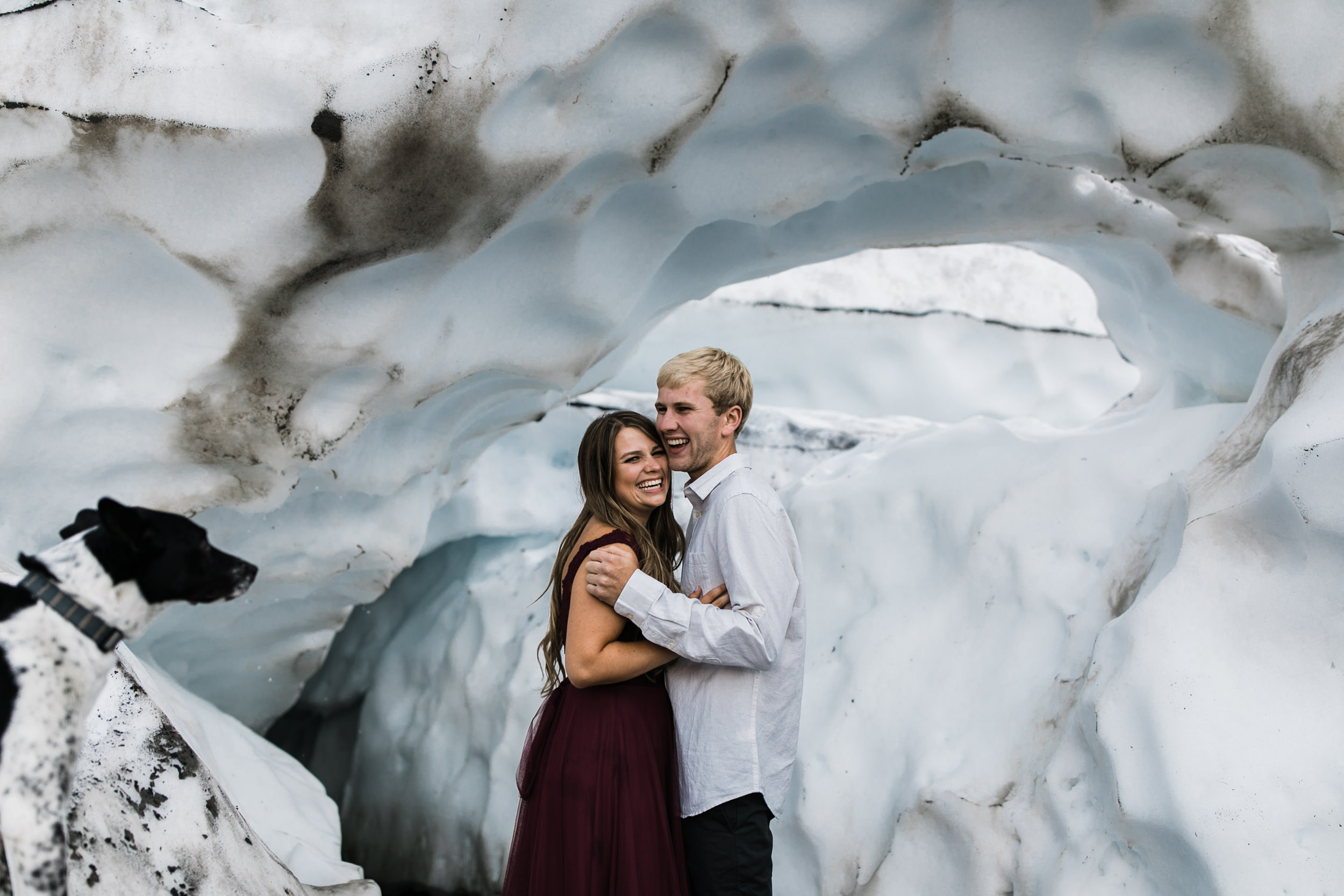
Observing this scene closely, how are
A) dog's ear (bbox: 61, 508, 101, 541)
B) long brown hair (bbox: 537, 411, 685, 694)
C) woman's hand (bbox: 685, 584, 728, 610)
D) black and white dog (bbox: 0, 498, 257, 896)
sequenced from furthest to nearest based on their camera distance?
long brown hair (bbox: 537, 411, 685, 694), woman's hand (bbox: 685, 584, 728, 610), dog's ear (bbox: 61, 508, 101, 541), black and white dog (bbox: 0, 498, 257, 896)

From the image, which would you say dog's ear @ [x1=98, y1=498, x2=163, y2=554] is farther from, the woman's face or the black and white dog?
the woman's face

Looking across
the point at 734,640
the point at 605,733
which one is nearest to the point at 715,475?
the point at 734,640

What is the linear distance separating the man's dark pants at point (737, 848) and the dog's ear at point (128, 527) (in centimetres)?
111

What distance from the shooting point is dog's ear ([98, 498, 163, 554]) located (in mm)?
1510

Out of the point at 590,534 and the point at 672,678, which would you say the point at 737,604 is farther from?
the point at 590,534

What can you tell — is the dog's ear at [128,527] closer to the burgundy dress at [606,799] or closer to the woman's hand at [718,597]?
the burgundy dress at [606,799]

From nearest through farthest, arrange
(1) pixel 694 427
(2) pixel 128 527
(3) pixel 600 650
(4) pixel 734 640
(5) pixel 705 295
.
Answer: (2) pixel 128 527 < (4) pixel 734 640 < (3) pixel 600 650 < (1) pixel 694 427 < (5) pixel 705 295

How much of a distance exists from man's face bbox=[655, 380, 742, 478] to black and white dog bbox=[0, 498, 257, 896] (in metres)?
0.93

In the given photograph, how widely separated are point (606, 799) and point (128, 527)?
39.8 inches

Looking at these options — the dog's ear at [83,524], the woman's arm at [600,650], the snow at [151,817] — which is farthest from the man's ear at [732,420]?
the snow at [151,817]

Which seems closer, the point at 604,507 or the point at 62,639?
the point at 62,639

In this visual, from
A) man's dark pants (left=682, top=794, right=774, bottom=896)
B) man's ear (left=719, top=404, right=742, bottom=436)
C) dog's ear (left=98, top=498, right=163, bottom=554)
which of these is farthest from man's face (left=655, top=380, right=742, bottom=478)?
dog's ear (left=98, top=498, right=163, bottom=554)

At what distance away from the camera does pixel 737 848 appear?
6.58 ft

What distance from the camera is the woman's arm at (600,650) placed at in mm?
2012
